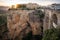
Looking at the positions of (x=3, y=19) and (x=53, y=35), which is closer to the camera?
(x=53, y=35)

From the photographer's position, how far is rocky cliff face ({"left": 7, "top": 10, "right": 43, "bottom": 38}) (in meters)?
2.97

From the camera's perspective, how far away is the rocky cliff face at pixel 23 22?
297 cm

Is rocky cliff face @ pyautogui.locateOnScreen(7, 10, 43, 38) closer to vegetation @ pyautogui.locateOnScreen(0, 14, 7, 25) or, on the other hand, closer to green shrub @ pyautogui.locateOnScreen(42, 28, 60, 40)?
vegetation @ pyautogui.locateOnScreen(0, 14, 7, 25)

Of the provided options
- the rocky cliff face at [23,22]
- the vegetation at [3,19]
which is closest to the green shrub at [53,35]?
the rocky cliff face at [23,22]

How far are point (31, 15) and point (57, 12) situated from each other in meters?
0.46

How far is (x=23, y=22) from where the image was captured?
2996mm

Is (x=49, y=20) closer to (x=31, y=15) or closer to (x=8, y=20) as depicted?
(x=31, y=15)

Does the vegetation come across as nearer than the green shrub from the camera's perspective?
No

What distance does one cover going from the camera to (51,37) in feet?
7.89

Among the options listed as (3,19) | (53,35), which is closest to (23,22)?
(3,19)

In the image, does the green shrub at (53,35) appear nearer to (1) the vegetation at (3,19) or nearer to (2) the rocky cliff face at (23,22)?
(2) the rocky cliff face at (23,22)

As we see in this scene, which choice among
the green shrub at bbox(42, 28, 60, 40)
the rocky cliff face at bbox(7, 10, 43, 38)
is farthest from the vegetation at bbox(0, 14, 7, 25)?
the green shrub at bbox(42, 28, 60, 40)

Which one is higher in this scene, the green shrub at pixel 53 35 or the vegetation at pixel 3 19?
the vegetation at pixel 3 19

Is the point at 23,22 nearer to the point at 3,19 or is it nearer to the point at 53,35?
the point at 3,19
